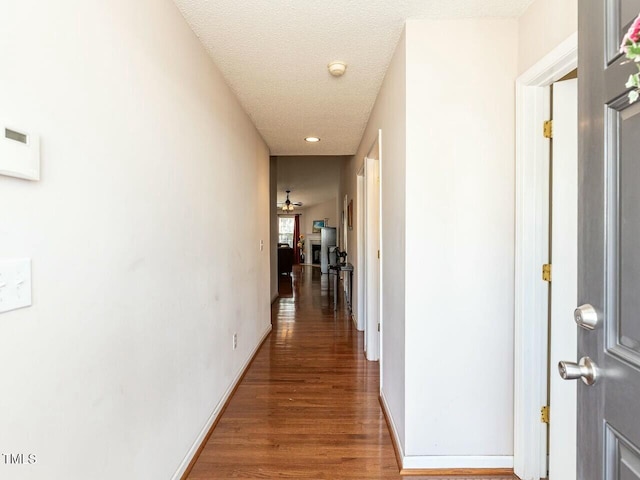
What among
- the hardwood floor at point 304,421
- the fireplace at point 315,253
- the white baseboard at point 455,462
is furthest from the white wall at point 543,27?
the fireplace at point 315,253

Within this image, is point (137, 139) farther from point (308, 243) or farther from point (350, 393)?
point (308, 243)

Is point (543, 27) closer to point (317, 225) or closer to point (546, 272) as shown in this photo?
point (546, 272)

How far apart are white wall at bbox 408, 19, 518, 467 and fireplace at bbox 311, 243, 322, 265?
40.9 ft

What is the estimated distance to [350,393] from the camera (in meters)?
2.70

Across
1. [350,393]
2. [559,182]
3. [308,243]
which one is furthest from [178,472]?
[308,243]

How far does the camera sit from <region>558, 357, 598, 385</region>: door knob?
2.58 feet

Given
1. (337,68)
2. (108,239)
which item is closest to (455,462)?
(108,239)

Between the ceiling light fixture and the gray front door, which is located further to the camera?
the ceiling light fixture

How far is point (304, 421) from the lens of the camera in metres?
2.29

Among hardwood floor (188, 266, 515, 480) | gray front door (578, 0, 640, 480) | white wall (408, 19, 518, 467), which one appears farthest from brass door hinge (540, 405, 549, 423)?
gray front door (578, 0, 640, 480)

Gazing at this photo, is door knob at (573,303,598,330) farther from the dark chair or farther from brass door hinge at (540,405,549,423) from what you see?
the dark chair

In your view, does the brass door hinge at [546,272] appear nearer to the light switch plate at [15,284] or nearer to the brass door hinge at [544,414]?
the brass door hinge at [544,414]

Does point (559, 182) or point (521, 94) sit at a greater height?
point (521, 94)

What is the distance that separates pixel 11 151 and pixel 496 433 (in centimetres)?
225
